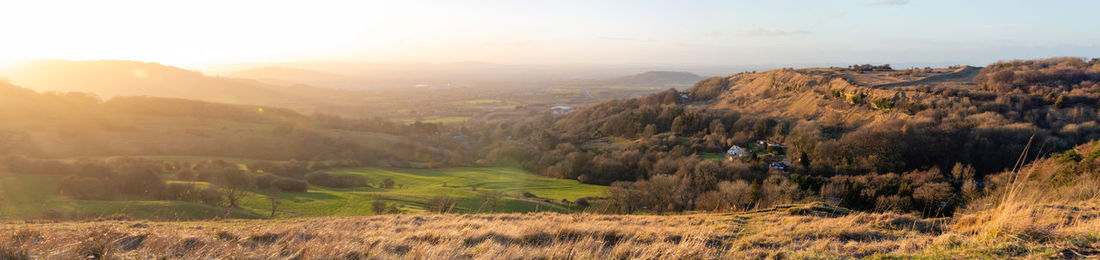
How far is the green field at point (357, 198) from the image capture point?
16.4 meters

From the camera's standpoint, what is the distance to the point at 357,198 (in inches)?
1038

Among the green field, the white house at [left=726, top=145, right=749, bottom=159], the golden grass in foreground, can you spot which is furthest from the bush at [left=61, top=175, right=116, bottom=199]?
the white house at [left=726, top=145, right=749, bottom=159]

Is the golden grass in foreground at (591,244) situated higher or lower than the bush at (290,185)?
higher

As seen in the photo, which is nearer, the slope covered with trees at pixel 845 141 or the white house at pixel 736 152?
the slope covered with trees at pixel 845 141

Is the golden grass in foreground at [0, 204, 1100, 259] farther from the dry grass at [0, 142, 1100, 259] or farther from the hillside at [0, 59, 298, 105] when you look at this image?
the hillside at [0, 59, 298, 105]

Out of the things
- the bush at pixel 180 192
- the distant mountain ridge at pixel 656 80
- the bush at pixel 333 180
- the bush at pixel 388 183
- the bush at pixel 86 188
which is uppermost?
the distant mountain ridge at pixel 656 80

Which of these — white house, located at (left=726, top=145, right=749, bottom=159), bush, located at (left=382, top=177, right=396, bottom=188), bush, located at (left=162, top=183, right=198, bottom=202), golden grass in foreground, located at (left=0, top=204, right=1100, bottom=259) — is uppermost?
golden grass in foreground, located at (left=0, top=204, right=1100, bottom=259)

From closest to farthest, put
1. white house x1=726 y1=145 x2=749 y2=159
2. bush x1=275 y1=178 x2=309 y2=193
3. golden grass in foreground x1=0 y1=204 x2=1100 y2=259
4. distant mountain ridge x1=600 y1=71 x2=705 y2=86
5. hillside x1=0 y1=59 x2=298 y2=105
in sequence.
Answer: golden grass in foreground x1=0 y1=204 x2=1100 y2=259, bush x1=275 y1=178 x2=309 y2=193, white house x1=726 y1=145 x2=749 y2=159, hillside x1=0 y1=59 x2=298 y2=105, distant mountain ridge x1=600 y1=71 x2=705 y2=86

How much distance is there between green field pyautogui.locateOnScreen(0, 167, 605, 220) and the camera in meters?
16.4

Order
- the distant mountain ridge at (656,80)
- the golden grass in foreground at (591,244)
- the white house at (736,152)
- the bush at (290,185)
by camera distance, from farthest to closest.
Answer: the distant mountain ridge at (656,80)
the white house at (736,152)
the bush at (290,185)
the golden grass in foreground at (591,244)

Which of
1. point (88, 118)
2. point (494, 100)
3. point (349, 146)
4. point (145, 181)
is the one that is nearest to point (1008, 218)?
point (145, 181)

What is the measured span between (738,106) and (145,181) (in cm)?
6231

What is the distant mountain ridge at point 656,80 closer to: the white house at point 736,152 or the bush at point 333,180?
the white house at point 736,152

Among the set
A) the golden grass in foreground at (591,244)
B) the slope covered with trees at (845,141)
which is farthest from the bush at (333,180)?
the golden grass in foreground at (591,244)
